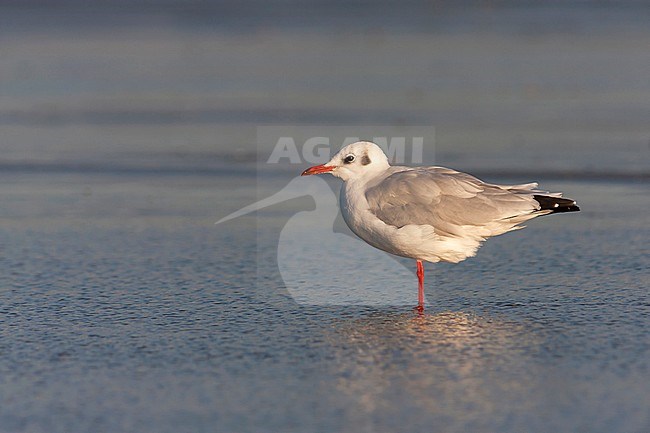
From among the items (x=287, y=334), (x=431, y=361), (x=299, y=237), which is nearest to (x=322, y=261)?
(x=299, y=237)

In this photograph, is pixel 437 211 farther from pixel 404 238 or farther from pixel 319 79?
pixel 319 79

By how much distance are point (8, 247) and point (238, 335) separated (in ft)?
8.39

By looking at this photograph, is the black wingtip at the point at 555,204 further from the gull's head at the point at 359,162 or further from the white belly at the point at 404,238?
the gull's head at the point at 359,162

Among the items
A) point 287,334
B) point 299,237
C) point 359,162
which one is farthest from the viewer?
point 299,237

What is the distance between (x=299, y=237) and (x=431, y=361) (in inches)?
113

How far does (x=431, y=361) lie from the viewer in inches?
210

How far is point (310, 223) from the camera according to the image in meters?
8.45

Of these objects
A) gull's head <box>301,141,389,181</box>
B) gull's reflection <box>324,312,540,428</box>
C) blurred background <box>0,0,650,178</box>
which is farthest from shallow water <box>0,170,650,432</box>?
blurred background <box>0,0,650,178</box>

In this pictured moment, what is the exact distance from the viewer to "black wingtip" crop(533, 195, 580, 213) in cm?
668

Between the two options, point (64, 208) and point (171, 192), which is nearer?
point (64, 208)

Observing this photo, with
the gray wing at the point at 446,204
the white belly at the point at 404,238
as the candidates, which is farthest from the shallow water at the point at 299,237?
the gray wing at the point at 446,204

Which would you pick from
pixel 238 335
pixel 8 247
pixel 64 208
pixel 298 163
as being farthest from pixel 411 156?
pixel 238 335

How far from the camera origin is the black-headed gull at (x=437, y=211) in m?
6.73

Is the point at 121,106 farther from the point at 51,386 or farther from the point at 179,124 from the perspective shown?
the point at 51,386
